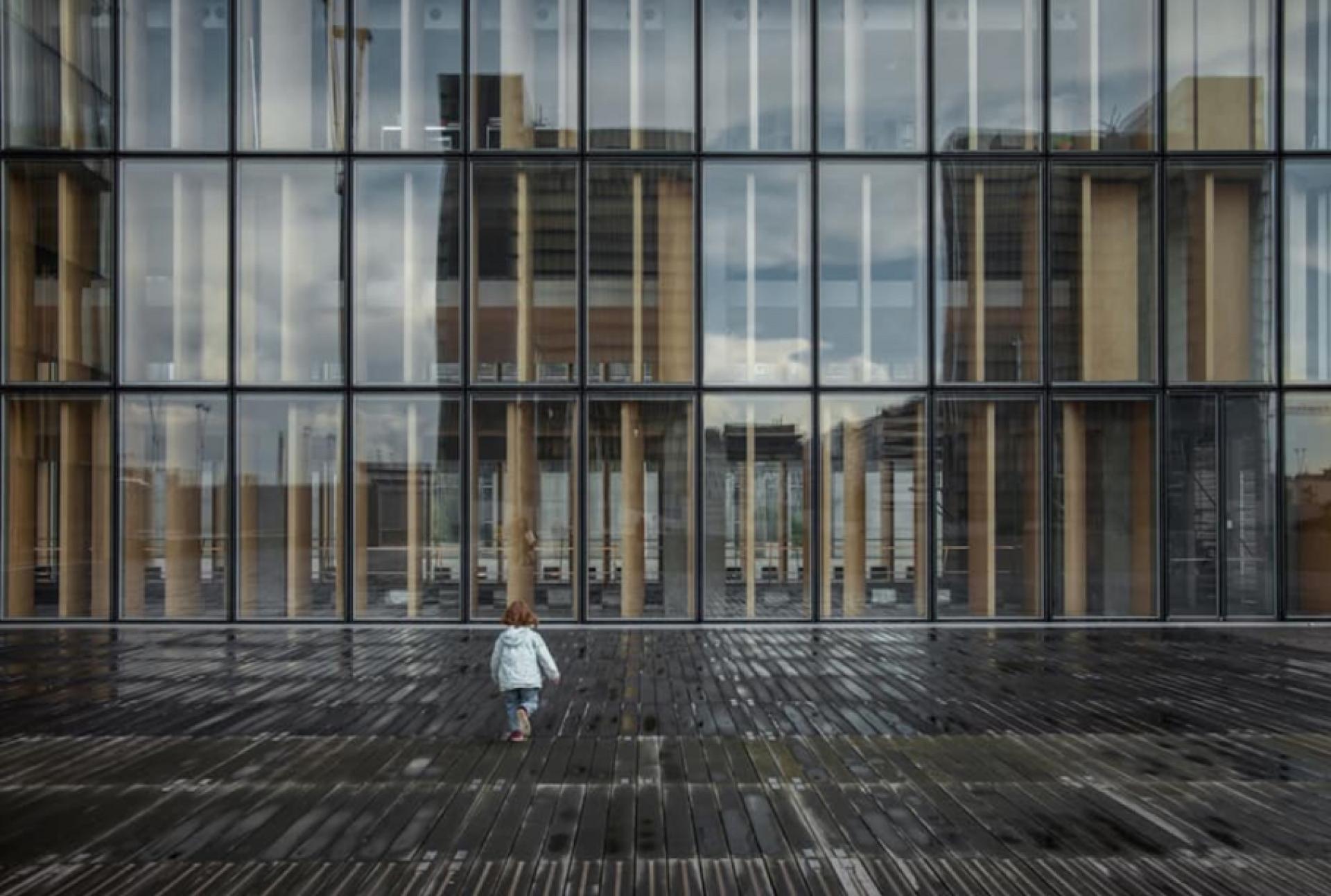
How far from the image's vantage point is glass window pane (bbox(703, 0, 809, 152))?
45.1 feet

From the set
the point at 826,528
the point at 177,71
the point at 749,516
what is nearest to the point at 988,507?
the point at 826,528

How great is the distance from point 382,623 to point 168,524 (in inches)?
146

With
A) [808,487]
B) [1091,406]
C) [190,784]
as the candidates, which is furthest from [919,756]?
[1091,406]

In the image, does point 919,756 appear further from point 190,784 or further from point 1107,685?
point 190,784

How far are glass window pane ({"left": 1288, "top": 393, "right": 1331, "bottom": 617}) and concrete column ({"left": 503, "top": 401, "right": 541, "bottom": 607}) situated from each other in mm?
11883

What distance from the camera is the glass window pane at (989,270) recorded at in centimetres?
1365

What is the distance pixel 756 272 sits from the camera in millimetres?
13656

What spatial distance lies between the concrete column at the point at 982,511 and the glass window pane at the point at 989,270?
2.66 ft

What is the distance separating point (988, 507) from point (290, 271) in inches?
462

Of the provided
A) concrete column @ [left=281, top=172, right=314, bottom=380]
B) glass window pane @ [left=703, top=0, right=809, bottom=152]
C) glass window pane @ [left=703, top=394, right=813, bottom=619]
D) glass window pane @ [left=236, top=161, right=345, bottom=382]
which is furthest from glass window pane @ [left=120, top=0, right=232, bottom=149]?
glass window pane @ [left=703, top=394, right=813, bottom=619]

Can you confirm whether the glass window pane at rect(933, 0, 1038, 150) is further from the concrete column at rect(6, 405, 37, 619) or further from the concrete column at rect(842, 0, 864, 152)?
the concrete column at rect(6, 405, 37, 619)

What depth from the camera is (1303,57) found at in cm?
1377

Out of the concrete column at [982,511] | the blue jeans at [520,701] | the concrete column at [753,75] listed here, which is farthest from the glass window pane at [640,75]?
the blue jeans at [520,701]

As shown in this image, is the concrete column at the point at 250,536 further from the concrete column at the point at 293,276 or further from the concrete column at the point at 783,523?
the concrete column at the point at 783,523
